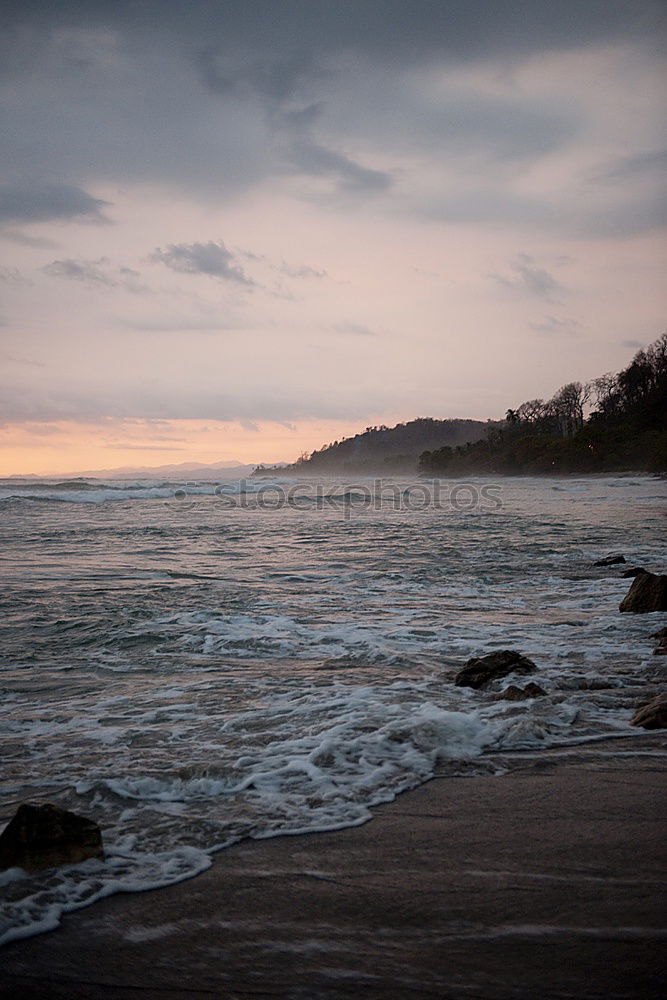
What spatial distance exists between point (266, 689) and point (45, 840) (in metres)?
2.72

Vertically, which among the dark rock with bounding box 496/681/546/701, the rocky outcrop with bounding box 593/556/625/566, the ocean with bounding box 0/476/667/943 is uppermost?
the rocky outcrop with bounding box 593/556/625/566

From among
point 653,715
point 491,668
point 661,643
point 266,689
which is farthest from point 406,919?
point 661,643

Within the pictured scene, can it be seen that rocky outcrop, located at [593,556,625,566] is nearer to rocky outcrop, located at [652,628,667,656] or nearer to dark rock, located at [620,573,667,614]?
dark rock, located at [620,573,667,614]

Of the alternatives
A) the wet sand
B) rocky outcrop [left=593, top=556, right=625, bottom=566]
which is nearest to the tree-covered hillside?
rocky outcrop [left=593, top=556, right=625, bottom=566]

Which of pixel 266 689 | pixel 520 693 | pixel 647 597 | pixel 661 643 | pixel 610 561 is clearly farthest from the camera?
pixel 610 561

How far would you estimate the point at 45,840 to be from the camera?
283 cm

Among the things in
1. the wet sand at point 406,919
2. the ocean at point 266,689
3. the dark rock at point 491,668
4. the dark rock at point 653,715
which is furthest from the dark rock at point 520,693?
the wet sand at point 406,919

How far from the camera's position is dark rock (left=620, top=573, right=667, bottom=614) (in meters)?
8.16

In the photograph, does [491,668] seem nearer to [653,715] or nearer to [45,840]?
[653,715]

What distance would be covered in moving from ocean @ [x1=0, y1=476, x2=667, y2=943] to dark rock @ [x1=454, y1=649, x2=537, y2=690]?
0.14 m

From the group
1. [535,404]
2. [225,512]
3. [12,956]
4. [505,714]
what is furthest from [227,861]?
[535,404]

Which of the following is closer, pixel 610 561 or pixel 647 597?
pixel 647 597

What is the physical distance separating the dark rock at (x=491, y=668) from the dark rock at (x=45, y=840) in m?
3.37

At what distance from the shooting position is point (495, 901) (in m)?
2.42
